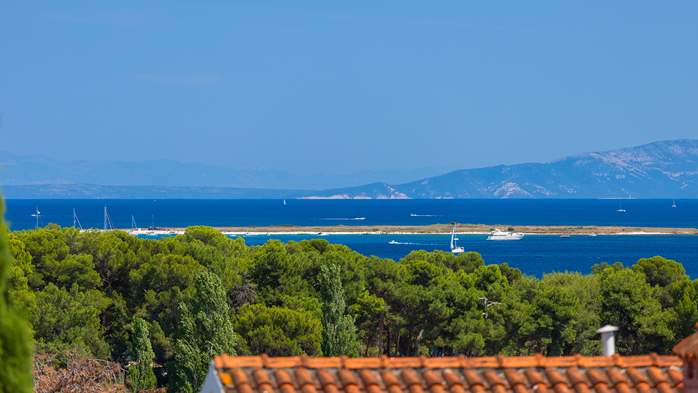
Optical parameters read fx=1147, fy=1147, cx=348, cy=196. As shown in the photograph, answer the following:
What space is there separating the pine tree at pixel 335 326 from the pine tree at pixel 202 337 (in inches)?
119

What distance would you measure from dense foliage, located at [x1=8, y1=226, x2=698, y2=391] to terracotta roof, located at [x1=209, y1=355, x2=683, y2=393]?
935 inches

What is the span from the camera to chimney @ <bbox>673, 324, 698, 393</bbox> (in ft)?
19.4

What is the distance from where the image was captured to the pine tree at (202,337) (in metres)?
26.2

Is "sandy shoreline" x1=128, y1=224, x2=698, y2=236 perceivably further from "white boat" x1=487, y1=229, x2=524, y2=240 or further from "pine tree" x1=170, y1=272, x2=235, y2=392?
"pine tree" x1=170, y1=272, x2=235, y2=392

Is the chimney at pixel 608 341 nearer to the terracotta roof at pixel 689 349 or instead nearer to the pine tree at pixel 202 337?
the terracotta roof at pixel 689 349

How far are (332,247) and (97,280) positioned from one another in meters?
8.94

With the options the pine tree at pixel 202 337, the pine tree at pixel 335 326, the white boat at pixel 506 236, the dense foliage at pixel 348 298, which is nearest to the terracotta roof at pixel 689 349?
the pine tree at pixel 202 337

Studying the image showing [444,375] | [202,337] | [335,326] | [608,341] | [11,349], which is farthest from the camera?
[335,326]

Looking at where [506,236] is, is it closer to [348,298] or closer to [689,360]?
[348,298]

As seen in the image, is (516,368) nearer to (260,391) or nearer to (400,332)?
(260,391)

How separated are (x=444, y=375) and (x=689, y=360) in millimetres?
1372

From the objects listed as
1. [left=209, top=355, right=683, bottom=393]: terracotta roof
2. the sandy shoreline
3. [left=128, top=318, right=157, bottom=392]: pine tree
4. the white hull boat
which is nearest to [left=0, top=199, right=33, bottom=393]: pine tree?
[left=209, top=355, right=683, bottom=393]: terracotta roof

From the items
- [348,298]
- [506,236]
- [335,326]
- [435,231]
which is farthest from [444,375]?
[435,231]

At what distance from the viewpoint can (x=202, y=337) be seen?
26.5 metres
